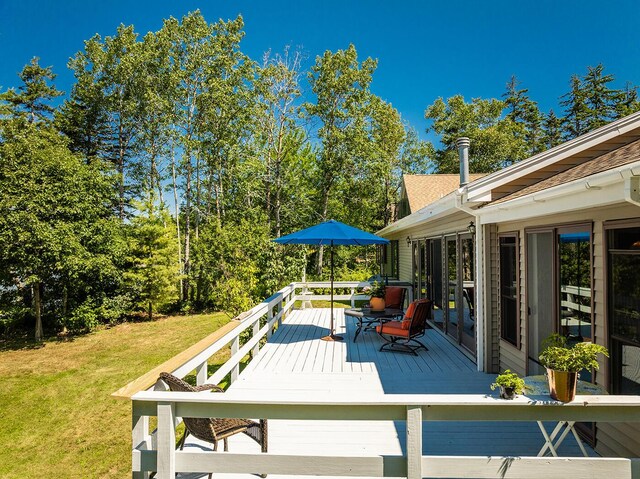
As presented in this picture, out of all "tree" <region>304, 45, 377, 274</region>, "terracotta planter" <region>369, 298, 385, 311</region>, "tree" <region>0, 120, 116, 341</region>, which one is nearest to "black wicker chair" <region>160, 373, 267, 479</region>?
"terracotta planter" <region>369, 298, 385, 311</region>

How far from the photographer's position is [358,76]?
21328 mm

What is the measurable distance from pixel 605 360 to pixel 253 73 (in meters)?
20.3

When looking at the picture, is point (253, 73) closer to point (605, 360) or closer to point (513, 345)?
point (513, 345)

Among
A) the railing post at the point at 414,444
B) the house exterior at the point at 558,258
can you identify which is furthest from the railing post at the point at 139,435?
the house exterior at the point at 558,258

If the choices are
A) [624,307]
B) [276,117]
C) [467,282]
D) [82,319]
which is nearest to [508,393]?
[624,307]

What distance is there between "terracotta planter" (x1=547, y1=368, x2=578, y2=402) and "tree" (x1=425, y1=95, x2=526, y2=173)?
26.0 m

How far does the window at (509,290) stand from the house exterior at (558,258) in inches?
0.6

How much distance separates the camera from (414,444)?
231 centimetres

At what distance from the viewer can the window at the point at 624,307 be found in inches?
122

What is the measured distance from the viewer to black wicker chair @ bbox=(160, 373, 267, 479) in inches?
114

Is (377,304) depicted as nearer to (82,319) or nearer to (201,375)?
(201,375)

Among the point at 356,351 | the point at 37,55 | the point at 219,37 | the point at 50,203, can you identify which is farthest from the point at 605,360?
the point at 37,55

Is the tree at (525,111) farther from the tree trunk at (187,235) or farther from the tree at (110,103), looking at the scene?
the tree at (110,103)

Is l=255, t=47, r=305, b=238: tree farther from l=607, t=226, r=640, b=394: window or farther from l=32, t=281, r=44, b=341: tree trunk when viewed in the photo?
l=607, t=226, r=640, b=394: window
